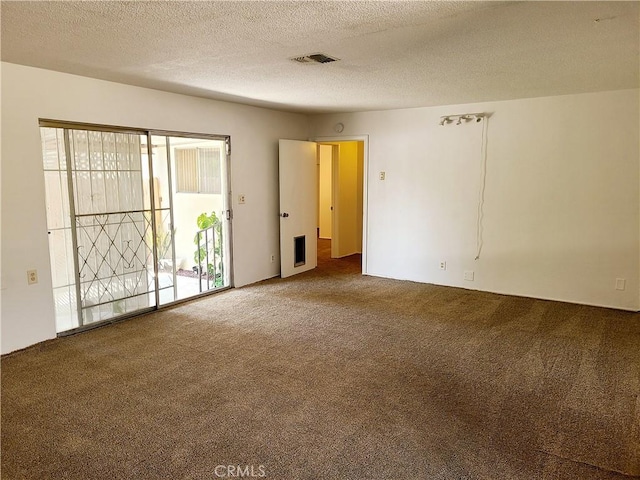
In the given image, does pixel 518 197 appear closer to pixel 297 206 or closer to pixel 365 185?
pixel 365 185

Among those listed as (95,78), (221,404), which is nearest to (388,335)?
(221,404)

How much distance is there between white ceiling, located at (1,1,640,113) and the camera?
7.22ft

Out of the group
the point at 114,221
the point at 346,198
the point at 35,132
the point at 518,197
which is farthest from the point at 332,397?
the point at 346,198

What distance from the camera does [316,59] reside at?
3.14 meters

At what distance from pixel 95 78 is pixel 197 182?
2105 mm

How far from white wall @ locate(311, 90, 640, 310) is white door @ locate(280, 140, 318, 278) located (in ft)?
2.53

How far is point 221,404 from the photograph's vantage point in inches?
110

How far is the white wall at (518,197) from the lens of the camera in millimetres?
4520

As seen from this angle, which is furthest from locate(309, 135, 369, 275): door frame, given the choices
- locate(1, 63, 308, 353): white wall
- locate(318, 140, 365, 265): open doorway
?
locate(1, 63, 308, 353): white wall

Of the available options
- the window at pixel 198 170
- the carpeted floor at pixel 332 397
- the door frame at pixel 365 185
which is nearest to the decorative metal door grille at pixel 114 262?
the carpeted floor at pixel 332 397

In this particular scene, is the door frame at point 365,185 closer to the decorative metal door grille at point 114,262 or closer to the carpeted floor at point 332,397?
the carpeted floor at point 332,397

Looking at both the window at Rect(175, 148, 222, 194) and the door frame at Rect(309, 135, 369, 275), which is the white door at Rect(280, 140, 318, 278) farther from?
the window at Rect(175, 148, 222, 194)

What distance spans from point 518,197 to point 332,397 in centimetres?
350

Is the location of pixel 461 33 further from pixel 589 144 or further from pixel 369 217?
pixel 369 217
